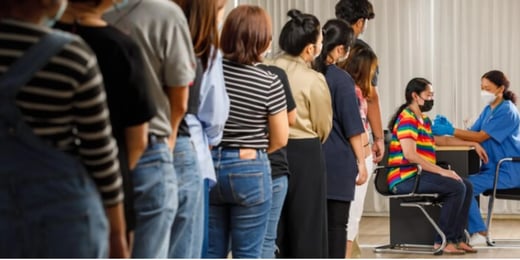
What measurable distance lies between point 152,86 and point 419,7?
24.5ft

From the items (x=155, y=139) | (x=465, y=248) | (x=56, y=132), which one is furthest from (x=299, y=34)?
(x=465, y=248)

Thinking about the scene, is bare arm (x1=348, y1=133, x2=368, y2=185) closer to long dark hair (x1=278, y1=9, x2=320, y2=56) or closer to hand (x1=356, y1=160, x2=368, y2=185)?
hand (x1=356, y1=160, x2=368, y2=185)

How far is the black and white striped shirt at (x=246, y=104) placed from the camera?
3.34 meters

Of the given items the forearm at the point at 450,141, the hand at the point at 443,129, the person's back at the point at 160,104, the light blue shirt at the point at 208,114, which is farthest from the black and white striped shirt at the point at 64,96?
the hand at the point at 443,129

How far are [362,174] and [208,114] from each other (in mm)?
1676

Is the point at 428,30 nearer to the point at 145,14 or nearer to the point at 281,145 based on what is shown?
the point at 281,145

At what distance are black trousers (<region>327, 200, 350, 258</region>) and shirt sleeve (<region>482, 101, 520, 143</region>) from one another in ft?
9.68

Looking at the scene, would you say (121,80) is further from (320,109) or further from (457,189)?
(457,189)

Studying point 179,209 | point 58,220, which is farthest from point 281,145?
point 58,220

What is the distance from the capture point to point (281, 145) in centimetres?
345

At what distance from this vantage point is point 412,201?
21.4 feet

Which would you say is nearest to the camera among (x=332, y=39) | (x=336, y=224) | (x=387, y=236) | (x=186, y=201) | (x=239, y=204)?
(x=186, y=201)

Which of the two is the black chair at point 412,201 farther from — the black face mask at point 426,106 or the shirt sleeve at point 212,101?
the shirt sleeve at point 212,101

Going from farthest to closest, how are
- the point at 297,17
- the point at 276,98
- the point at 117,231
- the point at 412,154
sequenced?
the point at 412,154, the point at 297,17, the point at 276,98, the point at 117,231
